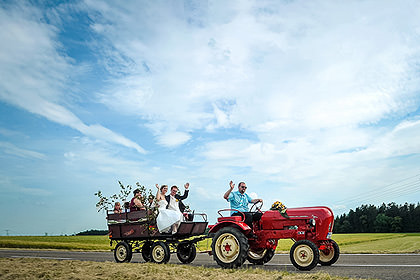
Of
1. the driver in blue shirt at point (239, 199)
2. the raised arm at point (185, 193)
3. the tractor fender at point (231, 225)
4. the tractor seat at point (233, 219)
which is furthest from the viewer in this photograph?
the raised arm at point (185, 193)

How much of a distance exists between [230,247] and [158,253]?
233cm

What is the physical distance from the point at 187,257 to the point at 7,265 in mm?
4797

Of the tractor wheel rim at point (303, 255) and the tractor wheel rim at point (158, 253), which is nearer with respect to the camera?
the tractor wheel rim at point (303, 255)

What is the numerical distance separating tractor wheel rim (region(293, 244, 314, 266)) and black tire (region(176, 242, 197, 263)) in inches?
145

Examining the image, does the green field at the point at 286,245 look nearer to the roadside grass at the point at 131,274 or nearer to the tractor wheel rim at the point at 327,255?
the tractor wheel rim at the point at 327,255

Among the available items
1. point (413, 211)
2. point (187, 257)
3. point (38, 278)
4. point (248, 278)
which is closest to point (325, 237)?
point (248, 278)

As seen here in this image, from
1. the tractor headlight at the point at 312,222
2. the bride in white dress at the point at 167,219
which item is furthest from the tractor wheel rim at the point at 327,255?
the bride in white dress at the point at 167,219

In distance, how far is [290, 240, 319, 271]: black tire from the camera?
Result: 8.16 metres

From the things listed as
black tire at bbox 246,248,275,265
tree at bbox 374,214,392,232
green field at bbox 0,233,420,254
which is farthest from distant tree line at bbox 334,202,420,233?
black tire at bbox 246,248,275,265

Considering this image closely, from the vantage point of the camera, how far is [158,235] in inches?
413

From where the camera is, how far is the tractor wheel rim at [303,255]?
823cm

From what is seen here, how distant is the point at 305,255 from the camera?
830cm

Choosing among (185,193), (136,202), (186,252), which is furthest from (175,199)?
(186,252)

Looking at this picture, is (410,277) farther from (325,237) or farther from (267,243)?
(267,243)
